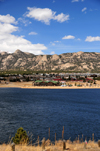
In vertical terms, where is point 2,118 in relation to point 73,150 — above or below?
below

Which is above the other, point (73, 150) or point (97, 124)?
point (73, 150)

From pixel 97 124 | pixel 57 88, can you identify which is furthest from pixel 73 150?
pixel 57 88

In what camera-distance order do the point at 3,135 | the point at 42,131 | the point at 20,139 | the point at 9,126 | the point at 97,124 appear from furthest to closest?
the point at 97,124, the point at 9,126, the point at 42,131, the point at 3,135, the point at 20,139

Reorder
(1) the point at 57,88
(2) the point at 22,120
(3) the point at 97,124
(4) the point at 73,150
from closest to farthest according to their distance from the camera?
1. (4) the point at 73,150
2. (3) the point at 97,124
3. (2) the point at 22,120
4. (1) the point at 57,88

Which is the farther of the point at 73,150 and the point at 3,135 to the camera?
the point at 3,135

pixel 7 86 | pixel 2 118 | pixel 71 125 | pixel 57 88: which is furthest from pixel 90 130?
pixel 7 86

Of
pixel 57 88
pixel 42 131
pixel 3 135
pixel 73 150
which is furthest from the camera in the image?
pixel 57 88

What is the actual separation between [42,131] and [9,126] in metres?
9.73

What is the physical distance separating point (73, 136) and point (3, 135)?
51.5 ft

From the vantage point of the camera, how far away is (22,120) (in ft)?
169

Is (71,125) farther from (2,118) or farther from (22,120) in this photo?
(2,118)

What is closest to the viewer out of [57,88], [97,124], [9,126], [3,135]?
[3,135]

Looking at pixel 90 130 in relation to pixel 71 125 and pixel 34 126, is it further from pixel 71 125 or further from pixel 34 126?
pixel 34 126

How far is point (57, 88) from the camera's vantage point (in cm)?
18950
